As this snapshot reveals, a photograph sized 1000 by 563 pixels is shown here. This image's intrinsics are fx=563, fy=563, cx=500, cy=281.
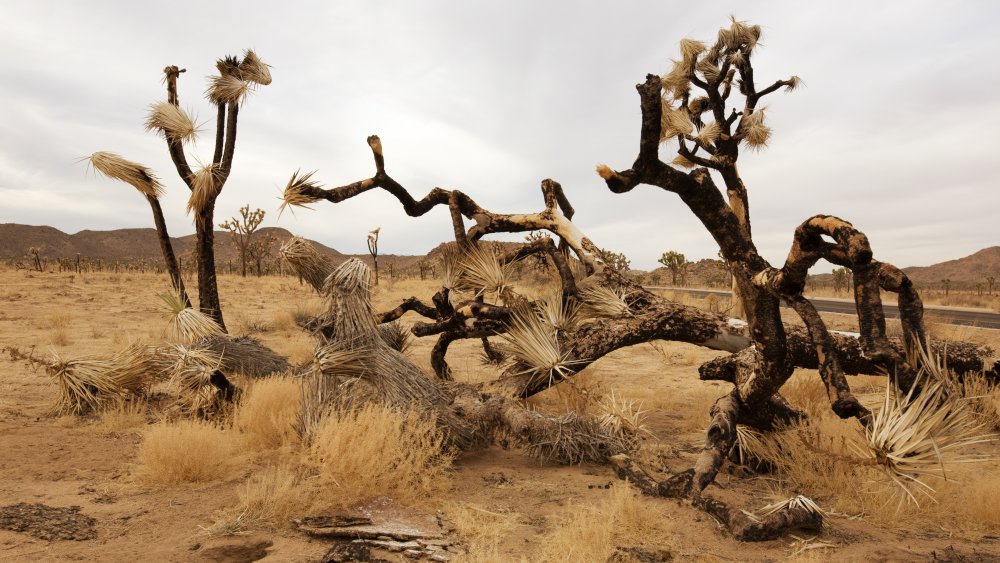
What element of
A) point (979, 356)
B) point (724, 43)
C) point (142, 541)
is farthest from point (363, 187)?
point (724, 43)

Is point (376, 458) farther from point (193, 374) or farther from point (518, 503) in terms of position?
point (193, 374)

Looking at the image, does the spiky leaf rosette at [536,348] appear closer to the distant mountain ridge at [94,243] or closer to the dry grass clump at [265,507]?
the dry grass clump at [265,507]

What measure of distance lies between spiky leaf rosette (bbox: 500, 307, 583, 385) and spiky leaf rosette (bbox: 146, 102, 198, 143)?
5.97 metres

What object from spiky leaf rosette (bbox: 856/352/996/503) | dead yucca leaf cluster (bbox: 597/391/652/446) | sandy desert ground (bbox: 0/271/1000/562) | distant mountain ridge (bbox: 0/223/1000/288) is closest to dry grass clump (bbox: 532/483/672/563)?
sandy desert ground (bbox: 0/271/1000/562)

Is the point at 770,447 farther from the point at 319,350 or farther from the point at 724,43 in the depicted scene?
the point at 724,43

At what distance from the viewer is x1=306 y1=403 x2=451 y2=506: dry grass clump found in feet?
13.5

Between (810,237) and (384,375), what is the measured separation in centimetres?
346

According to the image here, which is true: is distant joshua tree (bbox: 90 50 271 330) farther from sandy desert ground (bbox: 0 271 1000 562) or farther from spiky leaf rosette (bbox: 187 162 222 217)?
sandy desert ground (bbox: 0 271 1000 562)

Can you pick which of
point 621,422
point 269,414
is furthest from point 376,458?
point 621,422

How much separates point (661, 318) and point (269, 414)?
415 centimetres

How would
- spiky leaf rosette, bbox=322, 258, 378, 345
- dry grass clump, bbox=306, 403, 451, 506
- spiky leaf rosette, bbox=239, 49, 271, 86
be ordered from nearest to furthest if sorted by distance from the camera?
dry grass clump, bbox=306, 403, 451, 506
spiky leaf rosette, bbox=322, 258, 378, 345
spiky leaf rosette, bbox=239, 49, 271, 86

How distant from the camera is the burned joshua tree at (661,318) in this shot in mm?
3332

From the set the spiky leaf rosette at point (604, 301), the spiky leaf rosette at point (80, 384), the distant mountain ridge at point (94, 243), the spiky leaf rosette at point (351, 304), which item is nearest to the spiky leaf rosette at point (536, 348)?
the spiky leaf rosette at point (604, 301)

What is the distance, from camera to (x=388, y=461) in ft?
13.8
